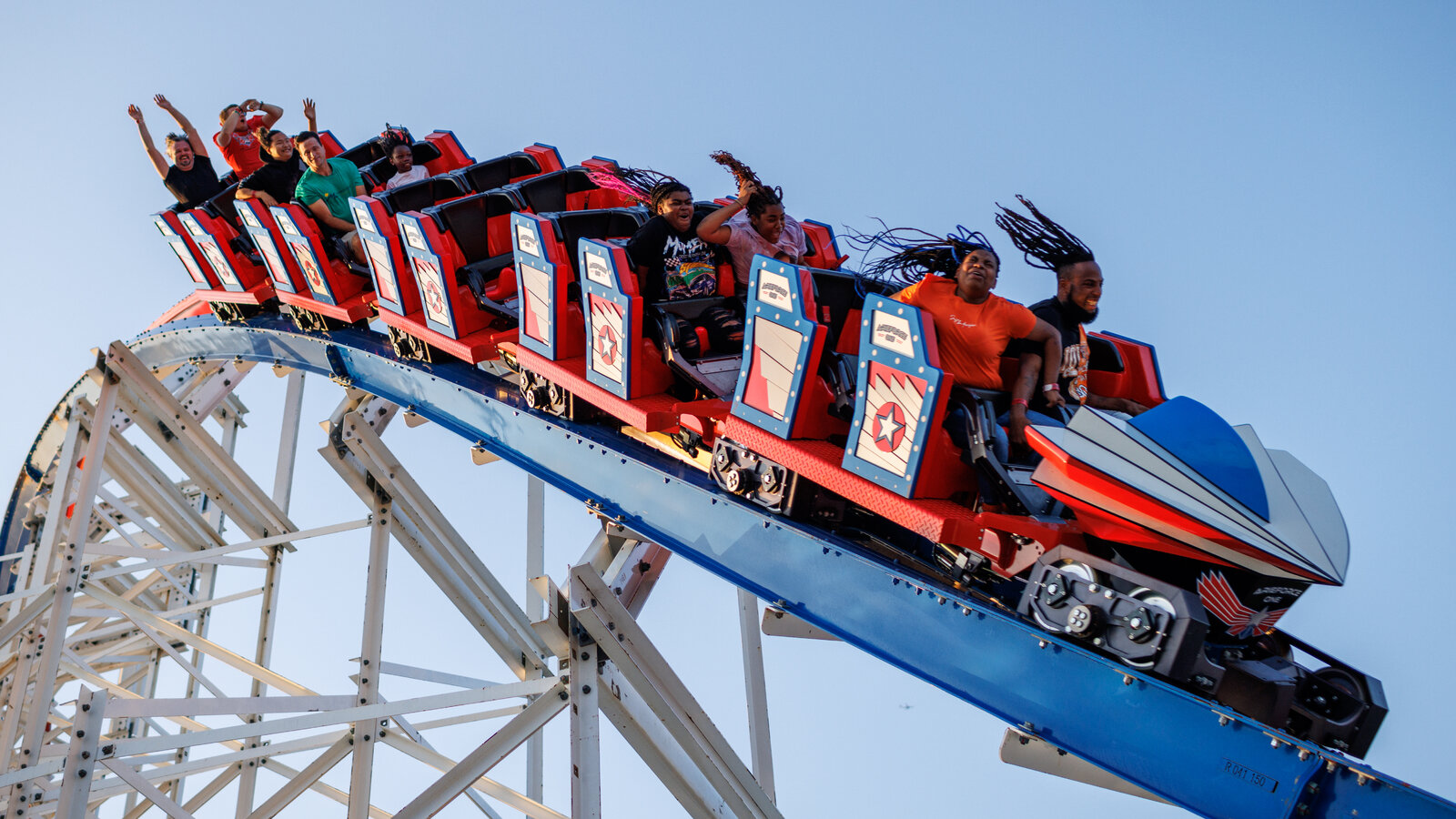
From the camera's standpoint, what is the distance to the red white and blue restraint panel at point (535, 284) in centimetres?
430

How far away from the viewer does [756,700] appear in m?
5.22

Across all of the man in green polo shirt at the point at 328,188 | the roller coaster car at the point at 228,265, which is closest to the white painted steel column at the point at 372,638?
the man in green polo shirt at the point at 328,188

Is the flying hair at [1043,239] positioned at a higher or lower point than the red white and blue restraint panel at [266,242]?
lower

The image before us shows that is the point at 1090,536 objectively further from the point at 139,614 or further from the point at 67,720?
the point at 67,720

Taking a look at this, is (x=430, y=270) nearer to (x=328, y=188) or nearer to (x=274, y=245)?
(x=274, y=245)

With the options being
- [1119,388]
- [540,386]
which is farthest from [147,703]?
[1119,388]

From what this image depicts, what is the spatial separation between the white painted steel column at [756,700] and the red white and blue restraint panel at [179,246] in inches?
148

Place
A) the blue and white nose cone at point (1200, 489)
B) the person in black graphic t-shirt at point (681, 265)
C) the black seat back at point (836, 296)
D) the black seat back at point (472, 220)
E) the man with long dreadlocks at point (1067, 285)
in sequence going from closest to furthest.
Result: the blue and white nose cone at point (1200, 489) < the man with long dreadlocks at point (1067, 285) < the black seat back at point (836, 296) < the person in black graphic t-shirt at point (681, 265) < the black seat back at point (472, 220)

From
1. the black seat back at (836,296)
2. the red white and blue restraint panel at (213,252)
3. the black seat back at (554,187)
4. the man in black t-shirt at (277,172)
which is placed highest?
the man in black t-shirt at (277,172)

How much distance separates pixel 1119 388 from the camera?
4203mm

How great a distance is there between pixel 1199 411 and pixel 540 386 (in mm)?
2493

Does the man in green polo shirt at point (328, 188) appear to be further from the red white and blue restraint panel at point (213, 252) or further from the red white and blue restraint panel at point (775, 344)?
the red white and blue restraint panel at point (775, 344)

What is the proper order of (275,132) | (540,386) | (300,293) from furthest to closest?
(275,132) → (300,293) → (540,386)

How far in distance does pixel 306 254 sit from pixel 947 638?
401cm
